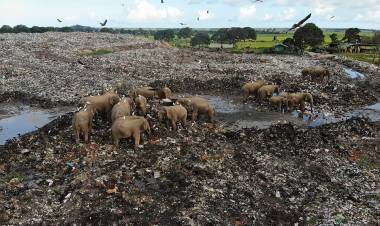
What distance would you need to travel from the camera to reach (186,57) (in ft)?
148

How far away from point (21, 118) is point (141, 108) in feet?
22.5

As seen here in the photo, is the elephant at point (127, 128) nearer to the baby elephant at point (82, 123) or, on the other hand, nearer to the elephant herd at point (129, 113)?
the elephant herd at point (129, 113)

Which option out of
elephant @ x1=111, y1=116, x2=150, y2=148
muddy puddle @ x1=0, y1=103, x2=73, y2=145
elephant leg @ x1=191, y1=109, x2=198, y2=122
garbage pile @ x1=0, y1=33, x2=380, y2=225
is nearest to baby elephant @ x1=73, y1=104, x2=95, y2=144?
garbage pile @ x1=0, y1=33, x2=380, y2=225

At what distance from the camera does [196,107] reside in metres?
18.7

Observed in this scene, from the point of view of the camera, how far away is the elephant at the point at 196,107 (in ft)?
61.4

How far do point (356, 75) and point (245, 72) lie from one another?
35.9 ft

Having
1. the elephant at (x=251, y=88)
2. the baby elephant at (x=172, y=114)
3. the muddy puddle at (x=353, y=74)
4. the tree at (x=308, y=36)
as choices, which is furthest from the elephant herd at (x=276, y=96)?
the tree at (x=308, y=36)

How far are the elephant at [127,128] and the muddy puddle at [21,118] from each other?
5.42m

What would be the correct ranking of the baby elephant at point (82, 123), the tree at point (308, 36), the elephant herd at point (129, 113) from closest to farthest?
the elephant herd at point (129, 113), the baby elephant at point (82, 123), the tree at point (308, 36)

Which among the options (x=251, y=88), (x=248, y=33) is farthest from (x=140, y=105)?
(x=248, y=33)

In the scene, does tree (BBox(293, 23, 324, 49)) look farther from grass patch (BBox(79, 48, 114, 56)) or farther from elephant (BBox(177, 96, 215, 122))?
elephant (BBox(177, 96, 215, 122))

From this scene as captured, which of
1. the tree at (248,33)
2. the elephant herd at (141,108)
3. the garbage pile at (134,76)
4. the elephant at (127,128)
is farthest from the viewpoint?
the tree at (248,33)

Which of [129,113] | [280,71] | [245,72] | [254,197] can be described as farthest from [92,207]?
[280,71]

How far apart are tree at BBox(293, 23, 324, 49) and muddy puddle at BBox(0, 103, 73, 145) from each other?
43.0 m
